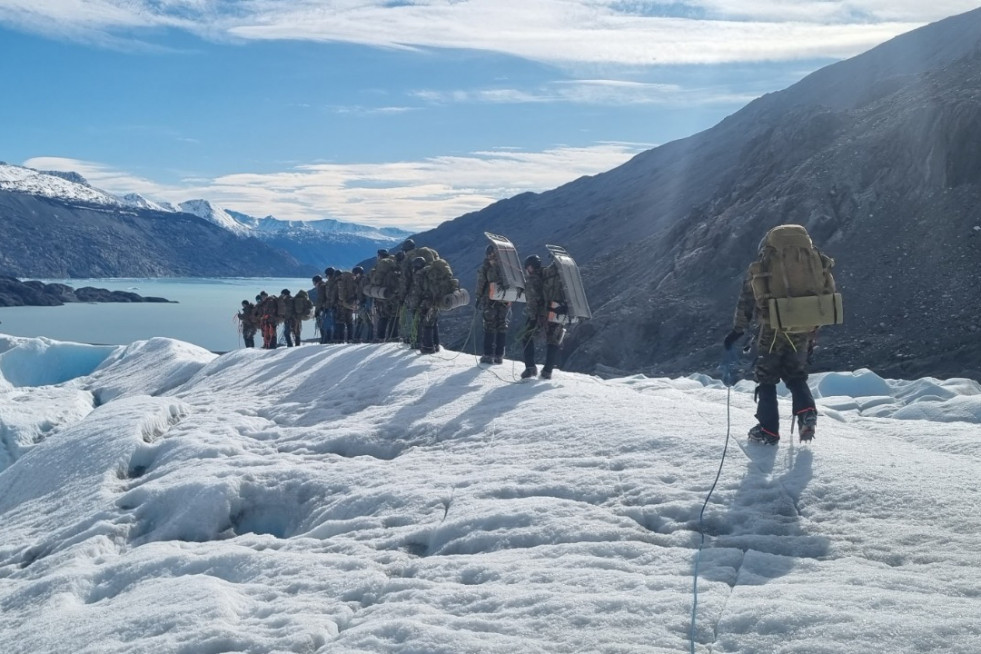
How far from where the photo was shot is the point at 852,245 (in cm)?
3569

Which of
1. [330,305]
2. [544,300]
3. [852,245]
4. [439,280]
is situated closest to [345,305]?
[330,305]

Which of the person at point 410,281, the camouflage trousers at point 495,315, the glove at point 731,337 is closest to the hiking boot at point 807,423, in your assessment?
the glove at point 731,337

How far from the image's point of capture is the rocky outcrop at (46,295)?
114 metres

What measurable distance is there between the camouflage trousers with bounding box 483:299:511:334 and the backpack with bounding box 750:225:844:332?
7.00 meters

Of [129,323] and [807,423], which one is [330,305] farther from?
[129,323]

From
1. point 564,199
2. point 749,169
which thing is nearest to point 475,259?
point 564,199

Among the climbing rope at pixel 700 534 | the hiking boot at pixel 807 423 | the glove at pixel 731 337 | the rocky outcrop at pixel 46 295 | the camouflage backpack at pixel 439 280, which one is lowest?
the rocky outcrop at pixel 46 295

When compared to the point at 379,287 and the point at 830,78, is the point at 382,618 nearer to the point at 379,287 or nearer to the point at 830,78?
the point at 379,287

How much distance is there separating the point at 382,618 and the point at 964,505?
4273 millimetres

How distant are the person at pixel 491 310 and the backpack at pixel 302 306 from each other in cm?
1306

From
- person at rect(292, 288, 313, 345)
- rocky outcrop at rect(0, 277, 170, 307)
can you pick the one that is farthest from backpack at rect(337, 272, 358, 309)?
rocky outcrop at rect(0, 277, 170, 307)

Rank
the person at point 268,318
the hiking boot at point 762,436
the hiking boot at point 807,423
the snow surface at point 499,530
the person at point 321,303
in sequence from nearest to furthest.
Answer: the snow surface at point 499,530
the hiking boot at point 807,423
the hiking boot at point 762,436
the person at point 321,303
the person at point 268,318

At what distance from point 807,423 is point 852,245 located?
30.8 m

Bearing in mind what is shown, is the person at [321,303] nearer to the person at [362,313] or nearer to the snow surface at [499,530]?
the person at [362,313]
